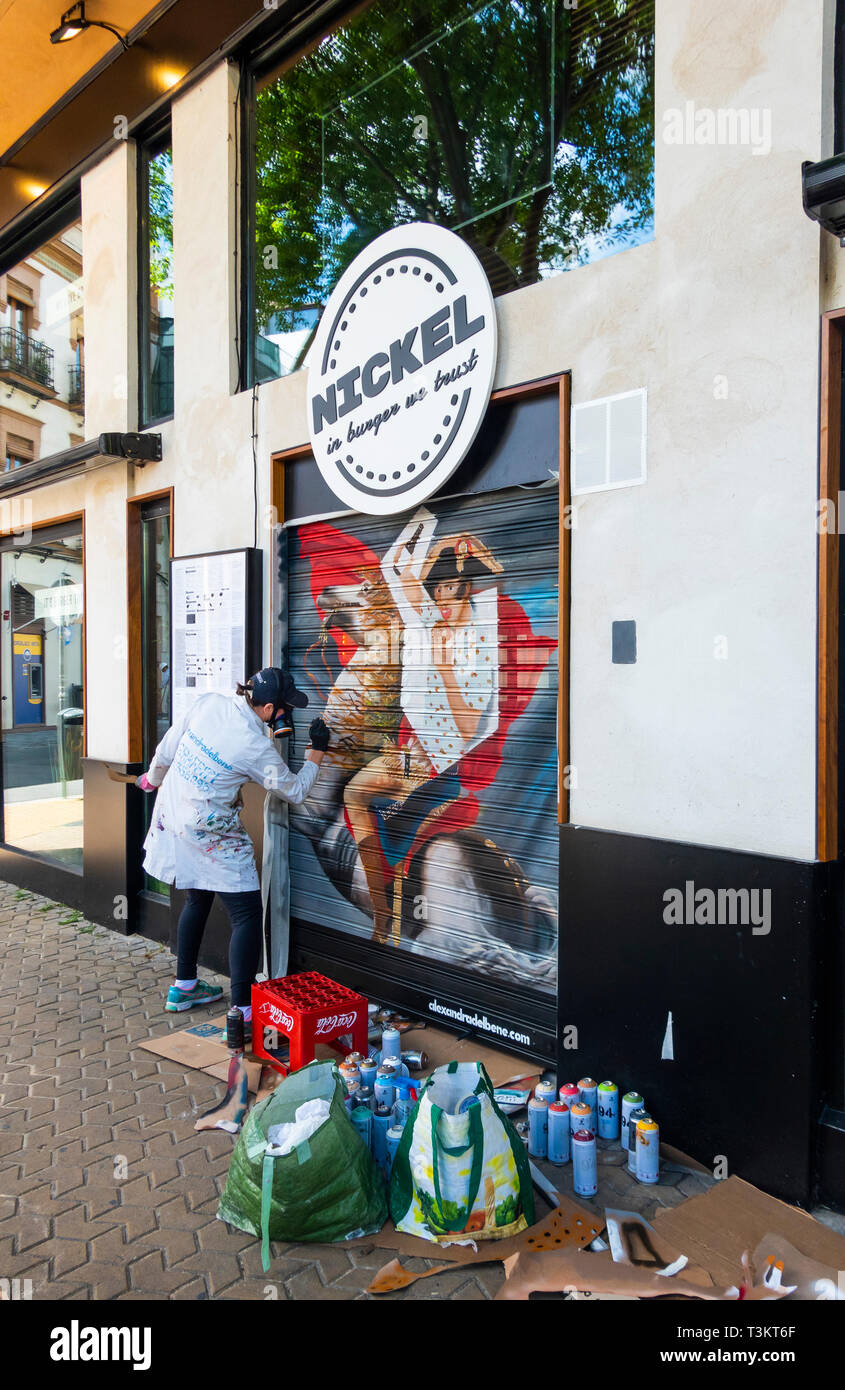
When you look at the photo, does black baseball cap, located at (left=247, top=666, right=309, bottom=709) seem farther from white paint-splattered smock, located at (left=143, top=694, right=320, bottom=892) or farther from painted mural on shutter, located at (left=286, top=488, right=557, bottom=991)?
painted mural on shutter, located at (left=286, top=488, right=557, bottom=991)

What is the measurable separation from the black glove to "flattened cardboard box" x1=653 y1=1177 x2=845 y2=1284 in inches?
109

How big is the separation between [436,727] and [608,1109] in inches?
76.6

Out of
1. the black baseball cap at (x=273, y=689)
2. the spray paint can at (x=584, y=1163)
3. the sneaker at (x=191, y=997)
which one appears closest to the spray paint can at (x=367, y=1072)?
the spray paint can at (x=584, y=1163)

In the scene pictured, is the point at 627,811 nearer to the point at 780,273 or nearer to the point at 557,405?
the point at 557,405

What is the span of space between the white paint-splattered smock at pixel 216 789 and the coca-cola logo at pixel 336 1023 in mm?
1032

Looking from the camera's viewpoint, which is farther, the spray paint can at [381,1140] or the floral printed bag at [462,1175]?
the spray paint can at [381,1140]

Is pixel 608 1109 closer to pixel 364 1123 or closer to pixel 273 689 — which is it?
pixel 364 1123

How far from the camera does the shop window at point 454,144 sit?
3895 mm

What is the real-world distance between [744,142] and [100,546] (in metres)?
5.32

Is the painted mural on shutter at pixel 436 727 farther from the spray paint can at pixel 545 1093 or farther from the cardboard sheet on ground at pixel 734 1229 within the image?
the cardboard sheet on ground at pixel 734 1229

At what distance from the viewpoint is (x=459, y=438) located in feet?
13.6

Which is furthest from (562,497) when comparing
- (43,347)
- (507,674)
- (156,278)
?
(43,347)

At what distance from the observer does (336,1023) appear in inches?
159
